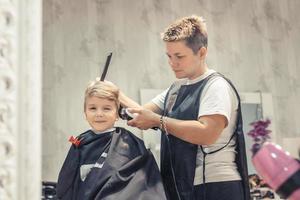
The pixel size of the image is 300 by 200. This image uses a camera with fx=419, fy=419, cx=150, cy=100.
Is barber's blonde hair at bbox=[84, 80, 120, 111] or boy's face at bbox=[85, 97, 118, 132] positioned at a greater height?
barber's blonde hair at bbox=[84, 80, 120, 111]

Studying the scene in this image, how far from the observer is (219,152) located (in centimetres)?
113

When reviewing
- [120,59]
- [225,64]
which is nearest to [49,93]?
[120,59]

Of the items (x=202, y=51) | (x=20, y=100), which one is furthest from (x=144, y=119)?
(x=20, y=100)

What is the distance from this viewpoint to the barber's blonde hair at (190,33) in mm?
1164

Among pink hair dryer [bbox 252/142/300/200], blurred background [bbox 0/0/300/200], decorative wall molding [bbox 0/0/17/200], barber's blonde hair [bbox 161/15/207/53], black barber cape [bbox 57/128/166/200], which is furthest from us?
blurred background [bbox 0/0/300/200]

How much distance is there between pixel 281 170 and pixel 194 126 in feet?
1.96

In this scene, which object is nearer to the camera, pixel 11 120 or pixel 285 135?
pixel 11 120

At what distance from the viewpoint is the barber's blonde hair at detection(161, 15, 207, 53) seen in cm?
116

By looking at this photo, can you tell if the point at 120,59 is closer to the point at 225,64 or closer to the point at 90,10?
the point at 90,10

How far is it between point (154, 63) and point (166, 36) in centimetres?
139

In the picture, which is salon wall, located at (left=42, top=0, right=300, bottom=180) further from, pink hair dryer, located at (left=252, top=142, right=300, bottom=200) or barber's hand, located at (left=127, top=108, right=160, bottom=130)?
pink hair dryer, located at (left=252, top=142, right=300, bottom=200)

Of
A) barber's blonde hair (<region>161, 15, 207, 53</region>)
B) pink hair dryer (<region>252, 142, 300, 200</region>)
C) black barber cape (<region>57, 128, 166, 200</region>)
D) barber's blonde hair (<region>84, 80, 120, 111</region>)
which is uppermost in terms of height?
barber's blonde hair (<region>161, 15, 207, 53</region>)

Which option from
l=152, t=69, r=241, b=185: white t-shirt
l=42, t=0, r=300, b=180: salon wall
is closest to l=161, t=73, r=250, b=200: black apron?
l=152, t=69, r=241, b=185: white t-shirt

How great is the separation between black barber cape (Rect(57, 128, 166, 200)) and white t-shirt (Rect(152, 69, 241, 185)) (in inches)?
5.2
